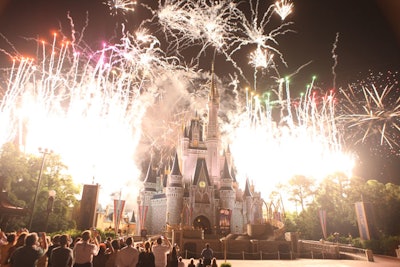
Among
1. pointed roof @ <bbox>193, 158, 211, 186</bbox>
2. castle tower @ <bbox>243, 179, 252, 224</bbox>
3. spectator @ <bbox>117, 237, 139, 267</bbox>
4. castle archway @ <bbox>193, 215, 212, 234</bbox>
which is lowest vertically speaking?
spectator @ <bbox>117, 237, 139, 267</bbox>

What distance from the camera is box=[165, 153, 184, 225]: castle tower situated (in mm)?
48963

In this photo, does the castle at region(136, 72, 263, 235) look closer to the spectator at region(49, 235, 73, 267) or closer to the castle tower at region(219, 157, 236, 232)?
the castle tower at region(219, 157, 236, 232)

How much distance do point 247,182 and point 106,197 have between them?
1565 inches

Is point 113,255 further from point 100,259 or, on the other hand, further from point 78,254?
point 78,254

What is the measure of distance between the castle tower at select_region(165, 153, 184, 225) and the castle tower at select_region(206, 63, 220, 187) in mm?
8014

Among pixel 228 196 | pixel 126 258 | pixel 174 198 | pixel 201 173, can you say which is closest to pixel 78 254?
pixel 126 258

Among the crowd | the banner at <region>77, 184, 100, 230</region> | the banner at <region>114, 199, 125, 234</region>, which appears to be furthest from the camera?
the banner at <region>114, 199, 125, 234</region>

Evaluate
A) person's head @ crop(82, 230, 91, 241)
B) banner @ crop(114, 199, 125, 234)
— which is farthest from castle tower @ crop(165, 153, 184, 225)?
person's head @ crop(82, 230, 91, 241)

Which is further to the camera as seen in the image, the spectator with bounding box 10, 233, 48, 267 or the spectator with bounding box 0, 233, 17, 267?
the spectator with bounding box 0, 233, 17, 267

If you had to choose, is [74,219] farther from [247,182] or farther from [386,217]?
[386,217]

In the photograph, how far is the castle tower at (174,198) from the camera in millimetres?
48963

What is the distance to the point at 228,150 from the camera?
6600cm

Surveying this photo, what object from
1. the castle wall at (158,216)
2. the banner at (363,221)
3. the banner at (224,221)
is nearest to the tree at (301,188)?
the banner at (224,221)

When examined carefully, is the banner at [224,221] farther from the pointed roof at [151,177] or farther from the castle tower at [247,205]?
the pointed roof at [151,177]
